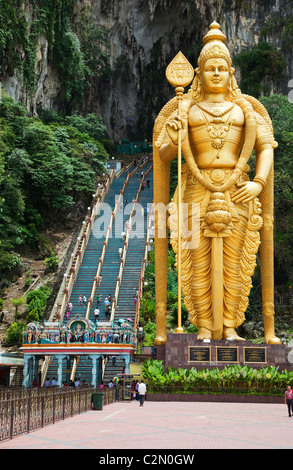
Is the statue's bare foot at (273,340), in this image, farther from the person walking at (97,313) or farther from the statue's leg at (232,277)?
the person walking at (97,313)

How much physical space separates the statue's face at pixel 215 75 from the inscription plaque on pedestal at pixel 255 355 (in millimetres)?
6699

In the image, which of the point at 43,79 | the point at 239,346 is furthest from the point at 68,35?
the point at 239,346

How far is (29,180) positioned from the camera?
32.6m

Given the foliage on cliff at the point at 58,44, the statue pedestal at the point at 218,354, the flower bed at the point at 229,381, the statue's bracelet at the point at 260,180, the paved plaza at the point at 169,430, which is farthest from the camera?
the foliage on cliff at the point at 58,44

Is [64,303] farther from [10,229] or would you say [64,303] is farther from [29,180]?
[29,180]

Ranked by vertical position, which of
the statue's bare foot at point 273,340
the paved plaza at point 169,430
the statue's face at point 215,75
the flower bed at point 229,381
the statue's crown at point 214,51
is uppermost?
the statue's crown at point 214,51

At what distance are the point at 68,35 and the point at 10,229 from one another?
60.1 feet

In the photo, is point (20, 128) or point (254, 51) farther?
point (254, 51)

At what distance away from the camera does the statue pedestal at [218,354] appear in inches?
571

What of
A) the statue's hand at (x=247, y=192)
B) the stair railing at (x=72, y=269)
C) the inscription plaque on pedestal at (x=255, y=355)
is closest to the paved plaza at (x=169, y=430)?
the inscription plaque on pedestal at (x=255, y=355)

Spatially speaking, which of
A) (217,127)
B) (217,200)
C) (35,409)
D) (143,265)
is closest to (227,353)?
(217,200)

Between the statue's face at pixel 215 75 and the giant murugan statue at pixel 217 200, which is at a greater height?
the statue's face at pixel 215 75

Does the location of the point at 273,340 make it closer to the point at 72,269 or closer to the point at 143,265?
the point at 143,265

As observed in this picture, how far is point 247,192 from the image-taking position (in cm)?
1538
